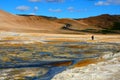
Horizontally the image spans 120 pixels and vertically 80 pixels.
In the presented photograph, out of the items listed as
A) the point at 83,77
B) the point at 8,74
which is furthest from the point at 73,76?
the point at 8,74

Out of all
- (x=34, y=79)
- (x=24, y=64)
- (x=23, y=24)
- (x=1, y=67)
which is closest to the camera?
(x=34, y=79)

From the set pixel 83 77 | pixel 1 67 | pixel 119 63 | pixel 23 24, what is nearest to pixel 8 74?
pixel 1 67

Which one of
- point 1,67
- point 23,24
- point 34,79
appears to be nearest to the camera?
point 34,79

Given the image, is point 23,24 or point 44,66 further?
point 23,24

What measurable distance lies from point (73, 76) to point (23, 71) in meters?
6.22

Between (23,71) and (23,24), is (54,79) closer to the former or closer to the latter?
(23,71)

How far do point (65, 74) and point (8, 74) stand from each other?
15.9ft

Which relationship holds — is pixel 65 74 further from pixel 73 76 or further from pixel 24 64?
pixel 24 64

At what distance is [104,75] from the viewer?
22188 millimetres

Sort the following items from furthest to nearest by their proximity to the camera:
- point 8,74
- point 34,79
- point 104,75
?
point 8,74 < point 34,79 < point 104,75

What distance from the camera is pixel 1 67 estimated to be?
99.0 ft

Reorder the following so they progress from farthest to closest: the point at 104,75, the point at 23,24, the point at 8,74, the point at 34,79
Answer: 1. the point at 23,24
2. the point at 8,74
3. the point at 34,79
4. the point at 104,75

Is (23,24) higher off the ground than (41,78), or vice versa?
(23,24)

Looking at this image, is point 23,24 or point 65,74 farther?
point 23,24
